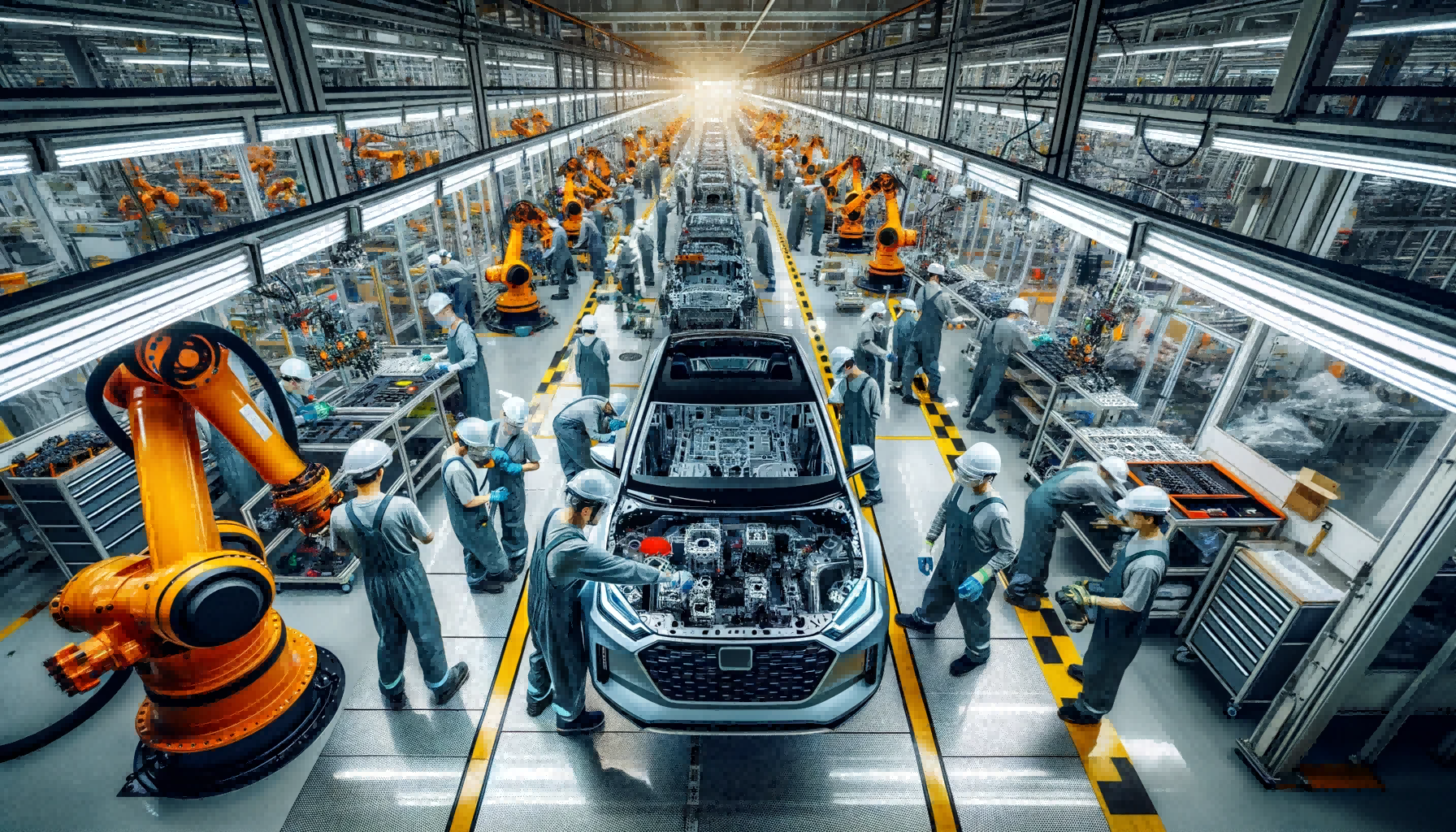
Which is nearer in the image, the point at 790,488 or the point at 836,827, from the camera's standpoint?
the point at 836,827

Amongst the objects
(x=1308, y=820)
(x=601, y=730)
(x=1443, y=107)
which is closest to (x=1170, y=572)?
(x=1308, y=820)

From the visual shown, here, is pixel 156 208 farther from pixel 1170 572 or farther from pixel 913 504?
pixel 1170 572

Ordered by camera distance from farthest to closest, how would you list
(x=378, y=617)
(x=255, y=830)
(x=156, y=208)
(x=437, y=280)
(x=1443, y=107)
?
1. (x=156, y=208)
2. (x=1443, y=107)
3. (x=437, y=280)
4. (x=378, y=617)
5. (x=255, y=830)

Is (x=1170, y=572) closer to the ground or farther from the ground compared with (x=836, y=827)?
farther from the ground

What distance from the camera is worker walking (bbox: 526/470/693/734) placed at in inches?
119

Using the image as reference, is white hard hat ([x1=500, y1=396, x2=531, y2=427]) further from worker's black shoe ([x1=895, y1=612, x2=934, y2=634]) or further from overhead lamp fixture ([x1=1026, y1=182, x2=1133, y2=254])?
overhead lamp fixture ([x1=1026, y1=182, x2=1133, y2=254])

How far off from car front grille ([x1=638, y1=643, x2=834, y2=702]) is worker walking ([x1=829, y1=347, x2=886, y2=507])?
2341 millimetres

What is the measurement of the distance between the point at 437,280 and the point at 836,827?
25.7 feet

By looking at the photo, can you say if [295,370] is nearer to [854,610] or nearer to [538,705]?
[538,705]

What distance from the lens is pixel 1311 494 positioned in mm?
3811

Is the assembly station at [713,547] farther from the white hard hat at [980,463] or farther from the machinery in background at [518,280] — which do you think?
the machinery in background at [518,280]

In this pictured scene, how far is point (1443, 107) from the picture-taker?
9086 millimetres

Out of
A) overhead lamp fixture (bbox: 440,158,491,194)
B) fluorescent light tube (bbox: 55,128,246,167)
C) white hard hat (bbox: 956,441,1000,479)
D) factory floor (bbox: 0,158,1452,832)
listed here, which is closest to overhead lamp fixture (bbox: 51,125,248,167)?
fluorescent light tube (bbox: 55,128,246,167)

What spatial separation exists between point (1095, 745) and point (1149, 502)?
1615 millimetres
